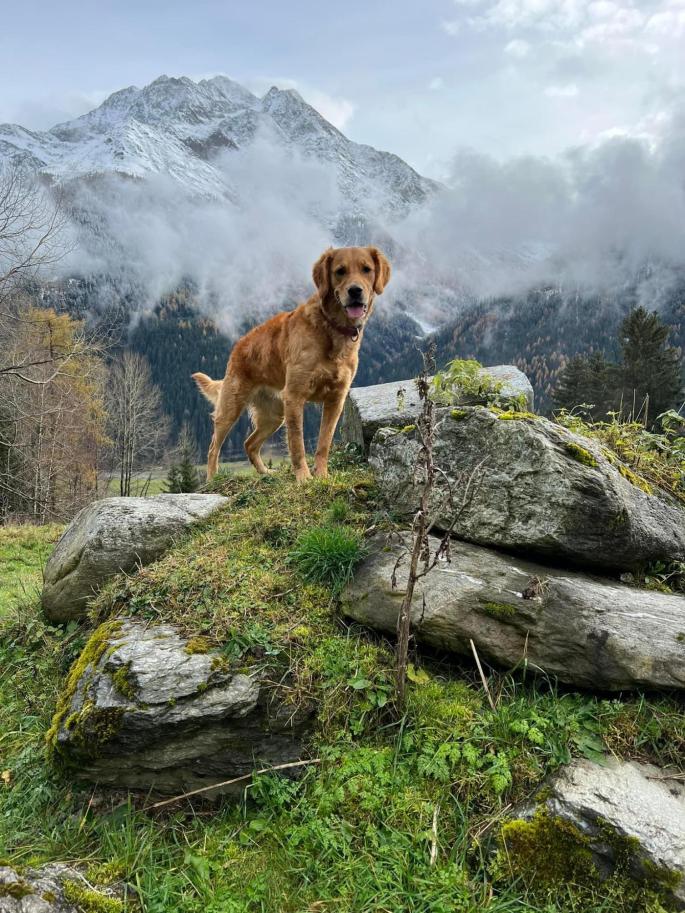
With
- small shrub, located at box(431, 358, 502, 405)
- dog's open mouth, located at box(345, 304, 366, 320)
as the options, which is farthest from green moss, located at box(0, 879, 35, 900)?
dog's open mouth, located at box(345, 304, 366, 320)

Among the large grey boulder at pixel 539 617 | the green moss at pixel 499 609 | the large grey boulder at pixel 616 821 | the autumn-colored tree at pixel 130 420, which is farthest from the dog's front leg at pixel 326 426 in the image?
the autumn-colored tree at pixel 130 420

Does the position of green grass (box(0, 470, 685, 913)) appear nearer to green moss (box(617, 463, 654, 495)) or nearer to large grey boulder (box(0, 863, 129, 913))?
large grey boulder (box(0, 863, 129, 913))

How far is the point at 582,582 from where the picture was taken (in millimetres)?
3633

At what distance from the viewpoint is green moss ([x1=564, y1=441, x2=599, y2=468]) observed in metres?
3.88

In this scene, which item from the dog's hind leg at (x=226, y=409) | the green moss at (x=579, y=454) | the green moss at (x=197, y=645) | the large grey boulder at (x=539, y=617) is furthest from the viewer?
the dog's hind leg at (x=226, y=409)

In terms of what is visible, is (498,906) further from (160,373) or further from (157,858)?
(160,373)

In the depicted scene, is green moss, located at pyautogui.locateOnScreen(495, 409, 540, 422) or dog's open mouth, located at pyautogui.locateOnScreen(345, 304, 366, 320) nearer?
green moss, located at pyautogui.locateOnScreen(495, 409, 540, 422)

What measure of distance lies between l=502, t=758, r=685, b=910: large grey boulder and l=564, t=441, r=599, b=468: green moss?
193 cm

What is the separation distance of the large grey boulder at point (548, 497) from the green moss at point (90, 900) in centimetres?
268

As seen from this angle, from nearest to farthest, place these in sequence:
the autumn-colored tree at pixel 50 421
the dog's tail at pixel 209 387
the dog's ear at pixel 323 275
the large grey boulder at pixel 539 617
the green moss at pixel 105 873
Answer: the green moss at pixel 105 873 → the large grey boulder at pixel 539 617 → the dog's ear at pixel 323 275 → the dog's tail at pixel 209 387 → the autumn-colored tree at pixel 50 421

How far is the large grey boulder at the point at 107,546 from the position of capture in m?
5.00

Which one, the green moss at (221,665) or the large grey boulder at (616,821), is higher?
the green moss at (221,665)

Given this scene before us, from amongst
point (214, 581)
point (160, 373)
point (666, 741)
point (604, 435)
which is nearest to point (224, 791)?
point (214, 581)

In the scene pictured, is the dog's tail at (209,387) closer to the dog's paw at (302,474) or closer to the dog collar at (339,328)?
the dog's paw at (302,474)
